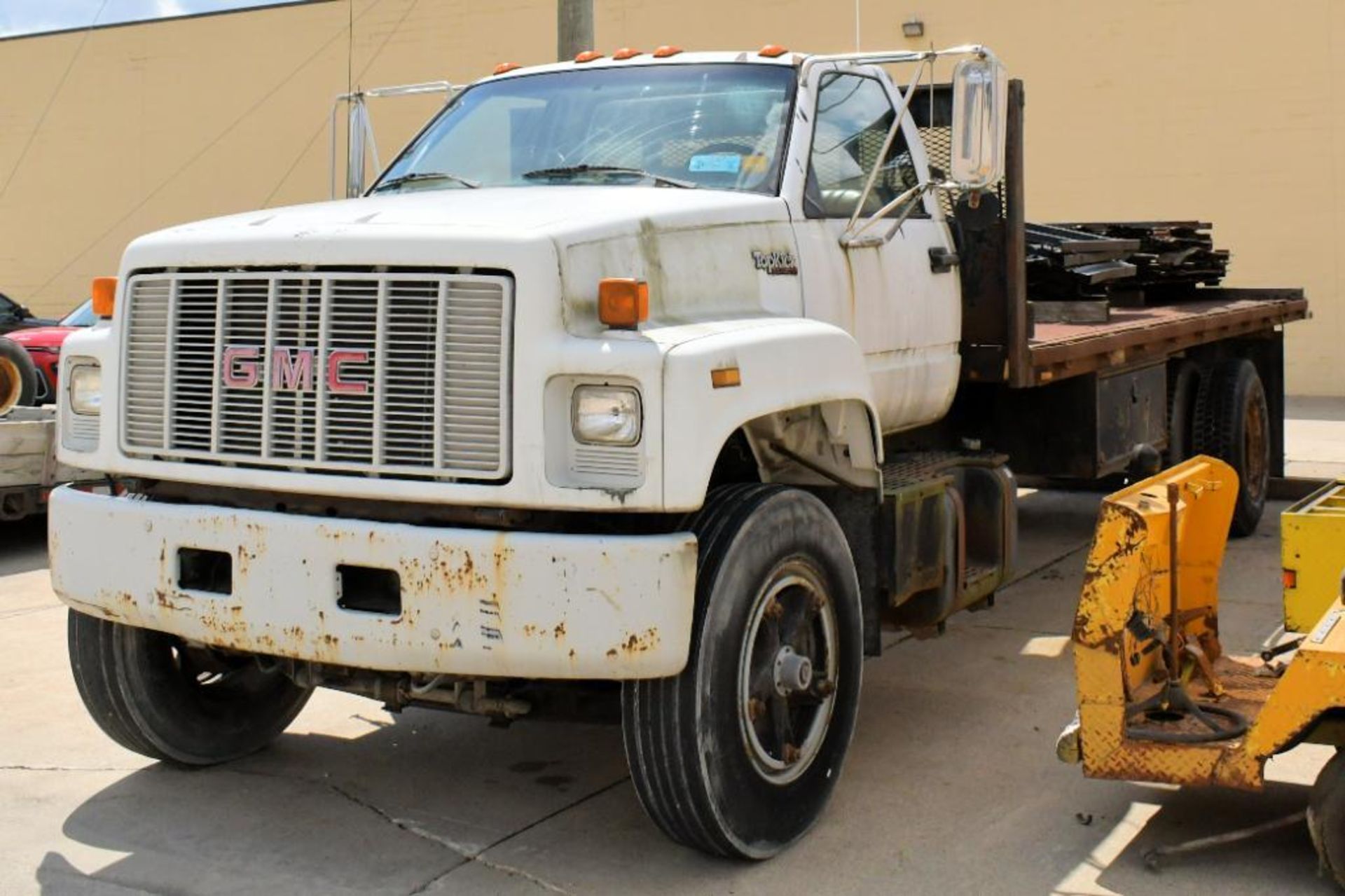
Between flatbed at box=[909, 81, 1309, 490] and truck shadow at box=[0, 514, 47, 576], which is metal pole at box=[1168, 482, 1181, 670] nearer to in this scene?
flatbed at box=[909, 81, 1309, 490]

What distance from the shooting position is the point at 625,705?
4531mm

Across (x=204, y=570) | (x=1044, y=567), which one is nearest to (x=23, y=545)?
(x=1044, y=567)

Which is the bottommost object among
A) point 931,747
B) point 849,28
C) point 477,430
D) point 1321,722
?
point 931,747

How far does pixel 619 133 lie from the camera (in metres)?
5.84

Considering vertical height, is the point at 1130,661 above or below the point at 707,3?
below

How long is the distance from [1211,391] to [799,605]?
5.83 m

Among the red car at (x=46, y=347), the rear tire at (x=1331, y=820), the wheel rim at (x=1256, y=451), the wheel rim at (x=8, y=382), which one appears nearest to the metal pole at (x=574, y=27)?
the wheel rim at (x=8, y=382)

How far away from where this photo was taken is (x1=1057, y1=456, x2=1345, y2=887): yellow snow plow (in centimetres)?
433

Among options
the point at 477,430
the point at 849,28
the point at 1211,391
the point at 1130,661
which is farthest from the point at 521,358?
the point at 849,28

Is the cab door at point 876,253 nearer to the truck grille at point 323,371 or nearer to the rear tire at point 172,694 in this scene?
the truck grille at point 323,371

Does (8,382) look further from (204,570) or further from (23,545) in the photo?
(204,570)

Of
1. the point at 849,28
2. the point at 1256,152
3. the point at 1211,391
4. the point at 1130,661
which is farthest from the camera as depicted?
the point at 849,28

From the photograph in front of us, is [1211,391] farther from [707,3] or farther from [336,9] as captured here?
[336,9]

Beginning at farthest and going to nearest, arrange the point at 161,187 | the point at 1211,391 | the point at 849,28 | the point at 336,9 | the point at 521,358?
the point at 161,187
the point at 336,9
the point at 849,28
the point at 1211,391
the point at 521,358
